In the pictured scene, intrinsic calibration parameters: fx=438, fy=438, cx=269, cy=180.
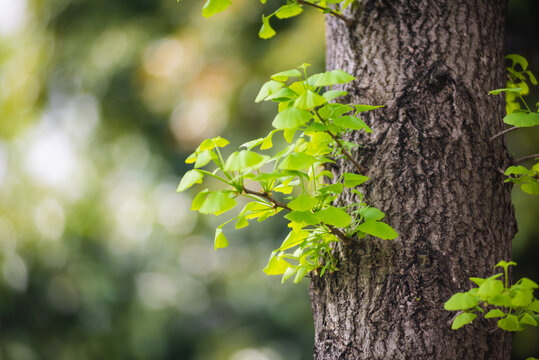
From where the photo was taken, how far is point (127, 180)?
338 cm

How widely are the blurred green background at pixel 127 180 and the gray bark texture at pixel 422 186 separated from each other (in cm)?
151

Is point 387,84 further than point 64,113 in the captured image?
No

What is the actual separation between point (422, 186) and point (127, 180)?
9.73 ft

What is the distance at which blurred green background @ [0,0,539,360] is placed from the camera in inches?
106

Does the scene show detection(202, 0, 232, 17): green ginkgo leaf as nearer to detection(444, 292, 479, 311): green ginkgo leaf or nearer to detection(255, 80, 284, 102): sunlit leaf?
detection(255, 80, 284, 102): sunlit leaf

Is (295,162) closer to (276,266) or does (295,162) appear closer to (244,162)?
(244,162)

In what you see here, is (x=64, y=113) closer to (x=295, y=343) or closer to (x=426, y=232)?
(x=295, y=343)

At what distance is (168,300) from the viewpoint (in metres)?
3.46

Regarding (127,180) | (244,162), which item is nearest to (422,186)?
(244,162)

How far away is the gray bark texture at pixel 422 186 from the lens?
716 mm


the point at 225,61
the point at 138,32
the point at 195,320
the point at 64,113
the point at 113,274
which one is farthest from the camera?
the point at 195,320

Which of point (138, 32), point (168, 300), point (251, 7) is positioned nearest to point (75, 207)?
point (168, 300)

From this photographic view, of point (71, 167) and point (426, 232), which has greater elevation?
point (426, 232)

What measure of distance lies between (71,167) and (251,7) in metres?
1.72
